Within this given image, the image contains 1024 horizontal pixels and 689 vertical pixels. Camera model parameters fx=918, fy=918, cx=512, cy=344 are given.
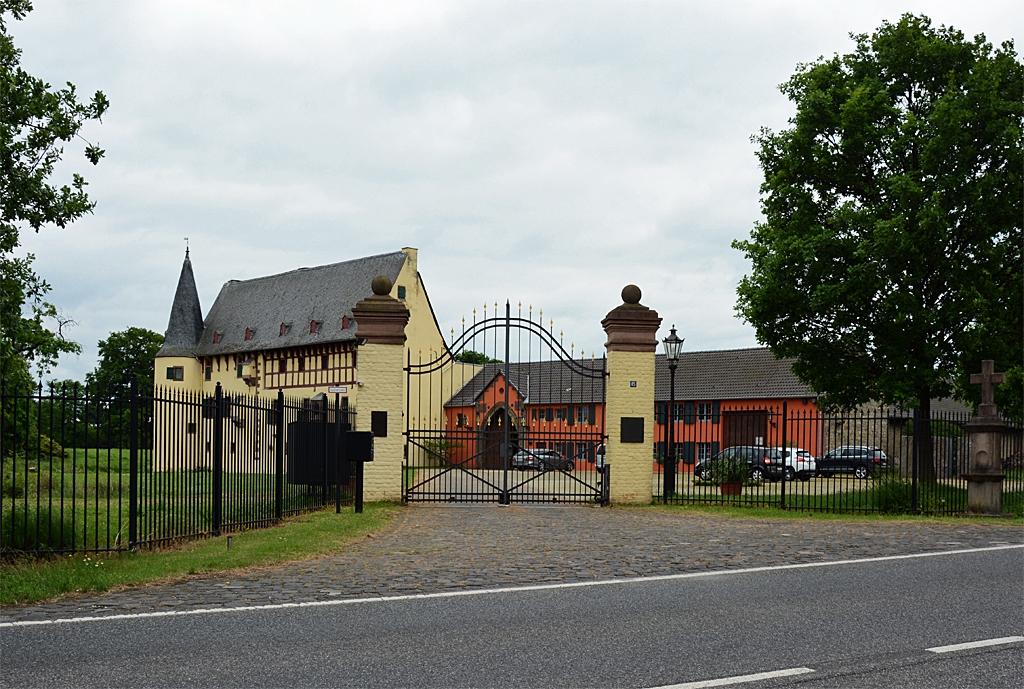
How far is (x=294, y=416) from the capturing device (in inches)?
629

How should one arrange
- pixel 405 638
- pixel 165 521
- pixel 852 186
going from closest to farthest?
pixel 405 638, pixel 165 521, pixel 852 186

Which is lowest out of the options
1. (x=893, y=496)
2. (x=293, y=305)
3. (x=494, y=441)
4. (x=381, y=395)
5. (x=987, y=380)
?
(x=893, y=496)

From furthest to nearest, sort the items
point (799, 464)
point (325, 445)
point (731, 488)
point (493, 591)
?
point (799, 464) → point (731, 488) → point (325, 445) → point (493, 591)

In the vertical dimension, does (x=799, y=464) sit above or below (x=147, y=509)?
below

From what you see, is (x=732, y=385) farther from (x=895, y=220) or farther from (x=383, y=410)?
(x=383, y=410)

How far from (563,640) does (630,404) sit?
469 inches

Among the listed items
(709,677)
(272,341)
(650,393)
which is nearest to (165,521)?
(709,677)

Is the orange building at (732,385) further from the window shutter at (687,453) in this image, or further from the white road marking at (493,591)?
the white road marking at (493,591)

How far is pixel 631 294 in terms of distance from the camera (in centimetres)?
1855

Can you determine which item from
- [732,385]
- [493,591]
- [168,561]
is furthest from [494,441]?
[732,385]

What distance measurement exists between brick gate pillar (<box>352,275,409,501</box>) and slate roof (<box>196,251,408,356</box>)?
36.7 metres

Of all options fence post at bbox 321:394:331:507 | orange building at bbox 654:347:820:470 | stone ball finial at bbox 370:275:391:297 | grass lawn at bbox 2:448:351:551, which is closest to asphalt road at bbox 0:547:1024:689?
grass lawn at bbox 2:448:351:551

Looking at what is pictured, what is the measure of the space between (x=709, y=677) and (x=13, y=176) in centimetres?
1428

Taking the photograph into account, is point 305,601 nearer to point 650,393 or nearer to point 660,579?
point 660,579
